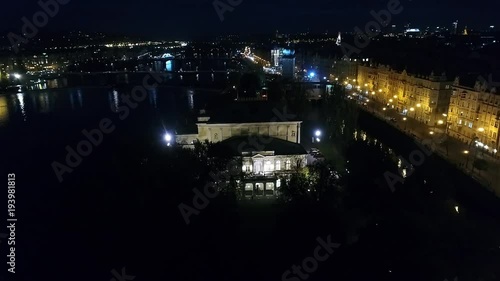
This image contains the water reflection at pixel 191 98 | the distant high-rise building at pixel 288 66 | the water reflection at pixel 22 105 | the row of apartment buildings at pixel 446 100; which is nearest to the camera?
the row of apartment buildings at pixel 446 100

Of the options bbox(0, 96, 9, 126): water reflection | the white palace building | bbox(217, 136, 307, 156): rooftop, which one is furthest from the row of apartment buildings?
bbox(0, 96, 9, 126): water reflection

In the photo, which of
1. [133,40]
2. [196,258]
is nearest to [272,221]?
[196,258]

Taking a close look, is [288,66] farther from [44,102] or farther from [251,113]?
[251,113]

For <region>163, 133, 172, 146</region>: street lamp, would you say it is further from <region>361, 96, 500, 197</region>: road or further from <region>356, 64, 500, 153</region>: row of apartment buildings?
<region>356, 64, 500, 153</region>: row of apartment buildings

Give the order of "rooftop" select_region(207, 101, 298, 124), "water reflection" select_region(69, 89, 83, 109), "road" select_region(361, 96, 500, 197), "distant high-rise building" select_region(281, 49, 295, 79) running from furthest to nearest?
1. "distant high-rise building" select_region(281, 49, 295, 79)
2. "water reflection" select_region(69, 89, 83, 109)
3. "rooftop" select_region(207, 101, 298, 124)
4. "road" select_region(361, 96, 500, 197)

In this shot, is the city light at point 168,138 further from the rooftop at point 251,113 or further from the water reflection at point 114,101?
the water reflection at point 114,101

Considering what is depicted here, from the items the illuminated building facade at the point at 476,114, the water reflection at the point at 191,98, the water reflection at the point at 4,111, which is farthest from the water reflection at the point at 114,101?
the illuminated building facade at the point at 476,114

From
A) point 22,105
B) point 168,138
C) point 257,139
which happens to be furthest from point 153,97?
point 257,139

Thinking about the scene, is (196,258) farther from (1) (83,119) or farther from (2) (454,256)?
(1) (83,119)
